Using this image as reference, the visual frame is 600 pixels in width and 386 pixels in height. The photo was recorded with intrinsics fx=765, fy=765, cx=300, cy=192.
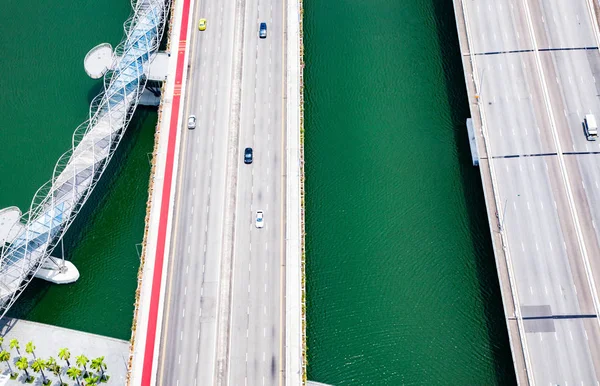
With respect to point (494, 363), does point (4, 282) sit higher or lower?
higher

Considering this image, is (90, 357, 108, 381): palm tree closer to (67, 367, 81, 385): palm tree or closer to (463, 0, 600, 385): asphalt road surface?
(67, 367, 81, 385): palm tree

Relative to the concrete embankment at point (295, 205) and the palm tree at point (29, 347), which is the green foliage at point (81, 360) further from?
the concrete embankment at point (295, 205)

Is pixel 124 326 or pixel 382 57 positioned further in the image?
pixel 382 57

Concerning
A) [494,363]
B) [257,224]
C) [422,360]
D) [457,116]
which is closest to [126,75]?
[257,224]

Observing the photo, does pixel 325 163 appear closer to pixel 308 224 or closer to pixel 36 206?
pixel 308 224

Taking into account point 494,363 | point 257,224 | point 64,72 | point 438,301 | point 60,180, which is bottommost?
point 494,363

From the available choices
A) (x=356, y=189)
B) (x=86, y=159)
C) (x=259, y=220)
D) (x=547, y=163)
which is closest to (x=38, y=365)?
(x=86, y=159)
